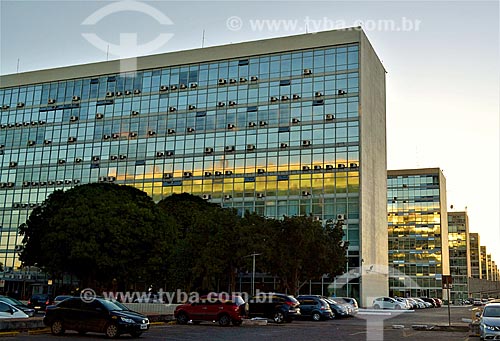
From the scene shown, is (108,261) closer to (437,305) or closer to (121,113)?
(121,113)

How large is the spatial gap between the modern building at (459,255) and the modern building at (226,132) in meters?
87.2

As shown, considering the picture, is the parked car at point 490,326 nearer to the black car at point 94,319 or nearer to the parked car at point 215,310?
the parked car at point 215,310

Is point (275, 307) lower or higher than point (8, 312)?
higher

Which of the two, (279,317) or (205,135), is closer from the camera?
(279,317)

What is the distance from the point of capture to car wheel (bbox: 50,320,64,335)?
24031 millimetres

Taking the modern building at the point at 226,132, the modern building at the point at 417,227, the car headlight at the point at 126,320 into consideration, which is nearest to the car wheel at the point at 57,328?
the car headlight at the point at 126,320

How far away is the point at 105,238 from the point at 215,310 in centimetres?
1831

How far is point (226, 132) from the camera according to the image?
7650 cm

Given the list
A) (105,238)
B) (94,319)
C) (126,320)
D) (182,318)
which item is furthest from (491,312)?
(105,238)

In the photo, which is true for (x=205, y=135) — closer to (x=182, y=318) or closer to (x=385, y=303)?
(x=385, y=303)

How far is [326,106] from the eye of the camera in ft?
235

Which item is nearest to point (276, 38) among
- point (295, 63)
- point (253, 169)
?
point (295, 63)

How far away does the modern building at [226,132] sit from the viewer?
70.9 m

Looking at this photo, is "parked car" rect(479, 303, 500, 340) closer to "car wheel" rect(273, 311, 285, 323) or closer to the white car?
"car wheel" rect(273, 311, 285, 323)
